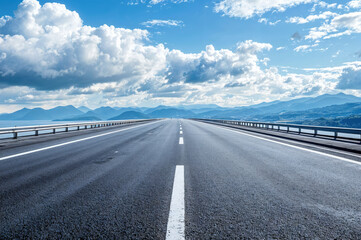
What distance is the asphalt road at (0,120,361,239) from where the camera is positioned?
7.71 feet

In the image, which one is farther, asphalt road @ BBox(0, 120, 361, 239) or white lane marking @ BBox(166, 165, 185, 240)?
asphalt road @ BBox(0, 120, 361, 239)

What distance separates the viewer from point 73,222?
253 centimetres

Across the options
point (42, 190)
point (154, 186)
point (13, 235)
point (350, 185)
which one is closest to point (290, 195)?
point (350, 185)

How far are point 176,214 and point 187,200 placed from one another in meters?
0.51

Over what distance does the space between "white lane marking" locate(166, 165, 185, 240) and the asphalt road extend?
65 mm

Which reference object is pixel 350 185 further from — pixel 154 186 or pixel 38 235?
pixel 38 235

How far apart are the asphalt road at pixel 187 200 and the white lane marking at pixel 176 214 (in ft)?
0.21

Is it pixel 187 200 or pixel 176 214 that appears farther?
pixel 187 200

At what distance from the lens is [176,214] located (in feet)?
8.88

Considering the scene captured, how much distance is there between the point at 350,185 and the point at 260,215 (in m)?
2.55

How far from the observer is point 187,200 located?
320cm

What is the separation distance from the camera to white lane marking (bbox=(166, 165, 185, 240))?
2230mm

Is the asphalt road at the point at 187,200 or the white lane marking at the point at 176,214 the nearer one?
the white lane marking at the point at 176,214

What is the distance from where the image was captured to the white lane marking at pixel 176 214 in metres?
2.23
